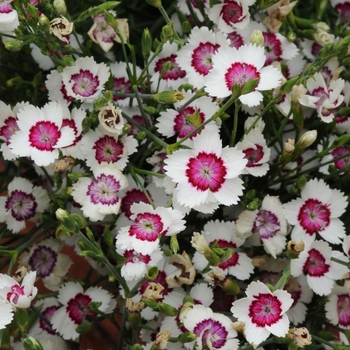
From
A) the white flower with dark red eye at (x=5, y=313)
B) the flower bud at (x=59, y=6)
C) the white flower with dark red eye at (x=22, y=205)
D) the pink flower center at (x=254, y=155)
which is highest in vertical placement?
the flower bud at (x=59, y=6)

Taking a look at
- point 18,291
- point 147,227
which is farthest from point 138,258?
point 18,291

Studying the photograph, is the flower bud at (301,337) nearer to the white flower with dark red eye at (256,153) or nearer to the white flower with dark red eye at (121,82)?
the white flower with dark red eye at (256,153)

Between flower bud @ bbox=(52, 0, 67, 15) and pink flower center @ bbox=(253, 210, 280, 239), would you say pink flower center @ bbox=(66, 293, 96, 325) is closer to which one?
pink flower center @ bbox=(253, 210, 280, 239)

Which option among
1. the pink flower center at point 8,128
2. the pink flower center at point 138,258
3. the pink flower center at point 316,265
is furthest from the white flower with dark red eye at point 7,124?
the pink flower center at point 316,265

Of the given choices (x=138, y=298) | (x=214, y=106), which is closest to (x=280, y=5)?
(x=214, y=106)

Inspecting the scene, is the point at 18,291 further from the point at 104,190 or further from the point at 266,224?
the point at 266,224

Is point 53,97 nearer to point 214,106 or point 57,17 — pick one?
point 57,17
